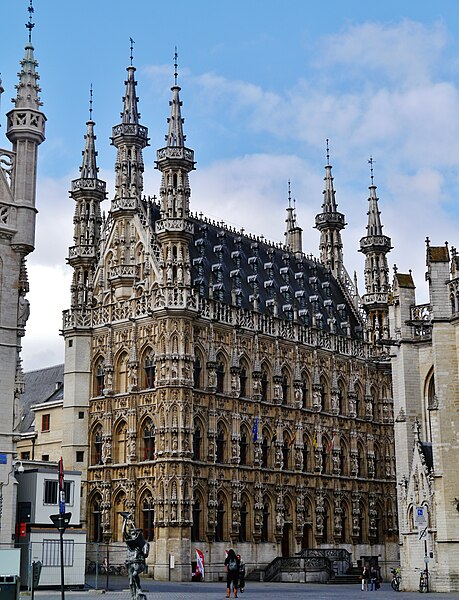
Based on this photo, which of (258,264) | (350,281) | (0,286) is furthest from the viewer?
(350,281)

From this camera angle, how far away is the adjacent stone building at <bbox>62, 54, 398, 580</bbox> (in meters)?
64.3

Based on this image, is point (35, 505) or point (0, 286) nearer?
point (0, 286)

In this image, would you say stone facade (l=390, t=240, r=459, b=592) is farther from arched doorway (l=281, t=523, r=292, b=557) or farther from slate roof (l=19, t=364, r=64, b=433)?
slate roof (l=19, t=364, r=64, b=433)

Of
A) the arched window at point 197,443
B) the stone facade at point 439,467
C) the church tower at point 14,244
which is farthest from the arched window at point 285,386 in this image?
the church tower at point 14,244

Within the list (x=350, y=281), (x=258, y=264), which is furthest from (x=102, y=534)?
(x=350, y=281)

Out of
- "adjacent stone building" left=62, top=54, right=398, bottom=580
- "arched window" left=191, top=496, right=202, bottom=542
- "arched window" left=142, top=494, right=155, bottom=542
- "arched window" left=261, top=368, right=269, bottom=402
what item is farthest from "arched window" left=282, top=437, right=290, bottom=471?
"arched window" left=142, top=494, right=155, bottom=542

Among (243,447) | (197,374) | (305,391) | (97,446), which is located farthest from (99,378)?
(305,391)

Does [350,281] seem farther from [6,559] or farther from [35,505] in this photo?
[6,559]

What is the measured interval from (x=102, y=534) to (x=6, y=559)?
35431 mm

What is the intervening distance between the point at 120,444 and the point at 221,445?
6.75 metres

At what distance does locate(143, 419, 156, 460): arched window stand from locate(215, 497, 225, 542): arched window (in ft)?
18.0

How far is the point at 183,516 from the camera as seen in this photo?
6197 cm

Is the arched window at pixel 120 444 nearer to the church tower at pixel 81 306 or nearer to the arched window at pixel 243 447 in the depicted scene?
the church tower at pixel 81 306

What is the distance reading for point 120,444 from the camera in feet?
220
